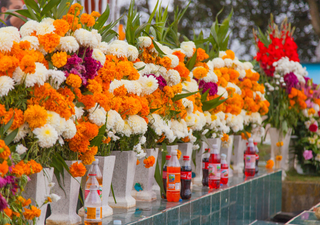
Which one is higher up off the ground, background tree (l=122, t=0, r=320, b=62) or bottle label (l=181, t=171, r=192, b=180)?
background tree (l=122, t=0, r=320, b=62)

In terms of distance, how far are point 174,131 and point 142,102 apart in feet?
1.18

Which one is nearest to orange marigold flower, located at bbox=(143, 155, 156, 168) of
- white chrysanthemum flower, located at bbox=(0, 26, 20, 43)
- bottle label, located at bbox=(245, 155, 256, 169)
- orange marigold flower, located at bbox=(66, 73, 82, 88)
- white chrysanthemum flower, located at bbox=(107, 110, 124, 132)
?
white chrysanthemum flower, located at bbox=(107, 110, 124, 132)

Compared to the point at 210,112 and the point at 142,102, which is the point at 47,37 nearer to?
the point at 142,102

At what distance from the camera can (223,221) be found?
2684 mm

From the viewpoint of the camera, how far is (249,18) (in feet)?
34.1

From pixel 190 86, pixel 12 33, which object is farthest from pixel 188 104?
pixel 12 33

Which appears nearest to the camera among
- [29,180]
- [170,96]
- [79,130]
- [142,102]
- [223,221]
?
[29,180]

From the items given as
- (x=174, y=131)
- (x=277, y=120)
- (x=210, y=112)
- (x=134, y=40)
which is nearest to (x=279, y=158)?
(x=277, y=120)

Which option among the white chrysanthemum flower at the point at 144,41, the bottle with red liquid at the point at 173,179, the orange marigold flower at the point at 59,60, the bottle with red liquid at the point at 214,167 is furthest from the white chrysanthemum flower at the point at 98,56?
the bottle with red liquid at the point at 214,167

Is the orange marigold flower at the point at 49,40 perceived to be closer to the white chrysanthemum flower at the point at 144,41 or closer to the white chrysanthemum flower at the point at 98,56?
the white chrysanthemum flower at the point at 98,56

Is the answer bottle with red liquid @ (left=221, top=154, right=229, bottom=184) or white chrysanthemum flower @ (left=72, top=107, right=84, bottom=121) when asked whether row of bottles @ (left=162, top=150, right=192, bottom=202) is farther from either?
white chrysanthemum flower @ (left=72, top=107, right=84, bottom=121)

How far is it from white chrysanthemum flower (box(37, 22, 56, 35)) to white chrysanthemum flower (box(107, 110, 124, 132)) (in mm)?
413

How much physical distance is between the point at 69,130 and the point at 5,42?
0.36 metres

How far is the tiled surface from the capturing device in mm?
1973
